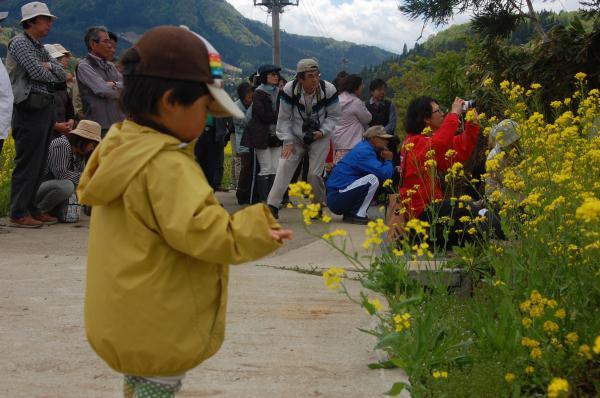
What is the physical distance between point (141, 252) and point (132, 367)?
0.33 meters

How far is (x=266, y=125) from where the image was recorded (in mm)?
10898

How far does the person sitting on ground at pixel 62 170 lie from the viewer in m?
8.87

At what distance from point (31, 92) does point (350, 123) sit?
16.2ft

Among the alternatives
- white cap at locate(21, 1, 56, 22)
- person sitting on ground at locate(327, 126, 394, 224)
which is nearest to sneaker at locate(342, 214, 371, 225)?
person sitting on ground at locate(327, 126, 394, 224)

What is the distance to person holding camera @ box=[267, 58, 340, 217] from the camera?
31.4ft

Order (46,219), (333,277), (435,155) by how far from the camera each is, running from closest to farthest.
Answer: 1. (333,277)
2. (435,155)
3. (46,219)

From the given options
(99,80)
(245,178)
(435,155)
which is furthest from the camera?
(245,178)

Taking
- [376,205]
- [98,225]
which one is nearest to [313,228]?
[376,205]

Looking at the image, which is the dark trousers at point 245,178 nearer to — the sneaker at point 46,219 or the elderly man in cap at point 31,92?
the sneaker at point 46,219

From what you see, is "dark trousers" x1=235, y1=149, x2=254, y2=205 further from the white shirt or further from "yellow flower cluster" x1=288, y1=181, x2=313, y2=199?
"yellow flower cluster" x1=288, y1=181, x2=313, y2=199

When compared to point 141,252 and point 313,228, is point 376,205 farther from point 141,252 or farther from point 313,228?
point 141,252

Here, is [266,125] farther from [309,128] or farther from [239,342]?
[239,342]

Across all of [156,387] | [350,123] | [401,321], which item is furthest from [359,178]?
[156,387]

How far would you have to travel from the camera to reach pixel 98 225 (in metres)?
Answer: 2.61
